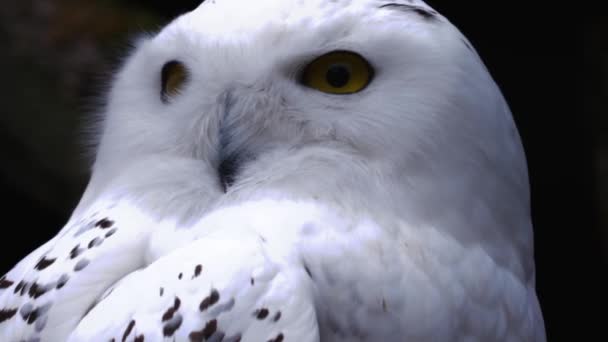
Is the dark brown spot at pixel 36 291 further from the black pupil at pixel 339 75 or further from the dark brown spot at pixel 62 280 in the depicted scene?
the black pupil at pixel 339 75

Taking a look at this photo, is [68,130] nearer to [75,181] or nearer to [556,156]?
Result: [75,181]

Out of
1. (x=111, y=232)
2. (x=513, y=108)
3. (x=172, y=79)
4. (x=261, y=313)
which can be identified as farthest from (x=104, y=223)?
(x=513, y=108)

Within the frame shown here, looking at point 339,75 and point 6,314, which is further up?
point 339,75

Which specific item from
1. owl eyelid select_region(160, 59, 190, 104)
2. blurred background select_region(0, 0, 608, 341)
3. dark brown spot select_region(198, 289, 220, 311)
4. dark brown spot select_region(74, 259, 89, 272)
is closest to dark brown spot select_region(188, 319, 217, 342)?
dark brown spot select_region(198, 289, 220, 311)

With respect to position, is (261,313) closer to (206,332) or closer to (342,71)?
(206,332)

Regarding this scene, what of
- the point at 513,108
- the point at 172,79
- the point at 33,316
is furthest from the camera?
the point at 513,108

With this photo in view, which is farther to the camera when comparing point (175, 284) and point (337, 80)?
point (337, 80)

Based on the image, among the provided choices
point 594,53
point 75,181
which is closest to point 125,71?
point 75,181
